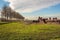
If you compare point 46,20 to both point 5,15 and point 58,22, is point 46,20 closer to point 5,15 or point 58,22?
point 58,22

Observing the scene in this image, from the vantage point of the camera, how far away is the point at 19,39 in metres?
31.3

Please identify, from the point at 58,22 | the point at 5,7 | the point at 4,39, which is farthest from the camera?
the point at 5,7

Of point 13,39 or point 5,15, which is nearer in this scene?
point 13,39

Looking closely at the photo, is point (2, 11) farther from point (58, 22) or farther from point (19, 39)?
point (19, 39)

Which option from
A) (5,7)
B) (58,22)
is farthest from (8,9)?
(58,22)

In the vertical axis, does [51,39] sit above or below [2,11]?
below

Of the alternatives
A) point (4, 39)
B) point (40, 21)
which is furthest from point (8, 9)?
point (4, 39)

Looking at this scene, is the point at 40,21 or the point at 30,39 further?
the point at 40,21

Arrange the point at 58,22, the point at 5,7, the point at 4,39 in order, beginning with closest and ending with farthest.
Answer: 1. the point at 4,39
2. the point at 58,22
3. the point at 5,7

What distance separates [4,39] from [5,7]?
79762 mm

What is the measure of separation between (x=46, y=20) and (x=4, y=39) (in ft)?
139

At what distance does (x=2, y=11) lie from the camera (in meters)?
110

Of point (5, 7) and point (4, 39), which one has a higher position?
point (5, 7)

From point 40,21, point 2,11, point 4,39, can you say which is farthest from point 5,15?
point 4,39
